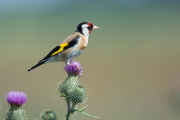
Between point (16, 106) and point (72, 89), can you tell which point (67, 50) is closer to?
point (72, 89)

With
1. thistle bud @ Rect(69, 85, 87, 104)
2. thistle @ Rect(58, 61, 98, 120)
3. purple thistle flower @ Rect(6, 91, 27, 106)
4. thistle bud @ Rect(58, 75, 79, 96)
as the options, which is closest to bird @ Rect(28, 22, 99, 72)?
thistle @ Rect(58, 61, 98, 120)

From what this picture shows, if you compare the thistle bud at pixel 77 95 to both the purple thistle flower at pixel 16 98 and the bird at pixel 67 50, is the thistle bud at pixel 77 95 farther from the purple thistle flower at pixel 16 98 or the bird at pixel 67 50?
the bird at pixel 67 50

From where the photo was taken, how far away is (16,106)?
6.27 m

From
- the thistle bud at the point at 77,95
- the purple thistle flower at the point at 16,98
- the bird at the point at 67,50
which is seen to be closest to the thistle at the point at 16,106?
the purple thistle flower at the point at 16,98

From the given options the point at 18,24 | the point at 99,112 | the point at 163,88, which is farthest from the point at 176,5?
the point at 99,112

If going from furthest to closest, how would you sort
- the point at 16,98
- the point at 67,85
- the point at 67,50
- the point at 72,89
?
the point at 67,50, the point at 67,85, the point at 72,89, the point at 16,98

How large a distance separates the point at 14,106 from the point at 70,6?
156 meters

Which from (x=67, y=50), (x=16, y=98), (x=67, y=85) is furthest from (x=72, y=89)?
(x=67, y=50)

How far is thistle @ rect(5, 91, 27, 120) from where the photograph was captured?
238 inches

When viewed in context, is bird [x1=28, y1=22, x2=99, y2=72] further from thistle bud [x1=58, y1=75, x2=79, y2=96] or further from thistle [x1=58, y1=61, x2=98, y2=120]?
thistle bud [x1=58, y1=75, x2=79, y2=96]

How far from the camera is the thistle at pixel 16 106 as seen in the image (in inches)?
238

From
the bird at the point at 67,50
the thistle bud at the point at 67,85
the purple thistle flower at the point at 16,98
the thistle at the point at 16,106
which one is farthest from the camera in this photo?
the bird at the point at 67,50

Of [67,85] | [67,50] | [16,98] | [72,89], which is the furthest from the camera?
[67,50]

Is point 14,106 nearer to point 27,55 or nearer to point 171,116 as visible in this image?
point 171,116
